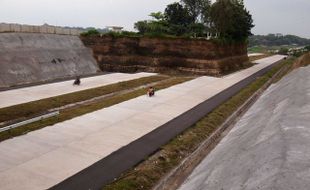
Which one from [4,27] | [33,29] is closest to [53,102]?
[4,27]

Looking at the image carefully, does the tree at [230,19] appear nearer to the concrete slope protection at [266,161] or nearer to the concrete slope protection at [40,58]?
the concrete slope protection at [40,58]

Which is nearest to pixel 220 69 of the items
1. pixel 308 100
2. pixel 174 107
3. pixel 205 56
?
pixel 205 56

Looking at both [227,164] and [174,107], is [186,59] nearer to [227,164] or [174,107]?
[174,107]

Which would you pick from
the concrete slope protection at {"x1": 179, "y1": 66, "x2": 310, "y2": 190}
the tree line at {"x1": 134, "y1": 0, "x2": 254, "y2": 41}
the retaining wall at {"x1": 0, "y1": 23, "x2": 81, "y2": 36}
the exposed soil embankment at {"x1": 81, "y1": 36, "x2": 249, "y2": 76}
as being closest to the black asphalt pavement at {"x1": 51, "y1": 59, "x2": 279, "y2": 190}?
the concrete slope protection at {"x1": 179, "y1": 66, "x2": 310, "y2": 190}

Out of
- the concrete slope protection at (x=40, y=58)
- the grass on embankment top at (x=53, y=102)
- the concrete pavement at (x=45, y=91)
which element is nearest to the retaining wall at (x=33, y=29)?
the concrete slope protection at (x=40, y=58)

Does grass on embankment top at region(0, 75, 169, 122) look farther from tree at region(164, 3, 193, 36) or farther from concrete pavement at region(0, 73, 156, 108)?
tree at region(164, 3, 193, 36)

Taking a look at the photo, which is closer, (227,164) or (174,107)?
(227,164)
